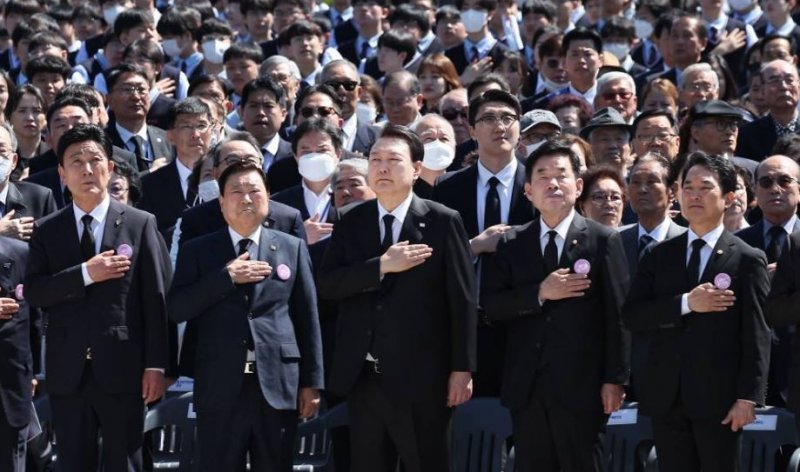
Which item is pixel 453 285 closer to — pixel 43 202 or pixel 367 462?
pixel 367 462

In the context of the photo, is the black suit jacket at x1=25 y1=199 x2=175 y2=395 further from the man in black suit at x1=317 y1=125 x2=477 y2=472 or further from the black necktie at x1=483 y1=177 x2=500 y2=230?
the black necktie at x1=483 y1=177 x2=500 y2=230

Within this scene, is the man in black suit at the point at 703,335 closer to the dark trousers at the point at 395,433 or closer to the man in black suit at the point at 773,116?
the dark trousers at the point at 395,433

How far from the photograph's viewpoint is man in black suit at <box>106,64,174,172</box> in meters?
12.3

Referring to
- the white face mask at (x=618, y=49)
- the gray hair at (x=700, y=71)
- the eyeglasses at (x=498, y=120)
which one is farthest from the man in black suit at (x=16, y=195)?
the white face mask at (x=618, y=49)

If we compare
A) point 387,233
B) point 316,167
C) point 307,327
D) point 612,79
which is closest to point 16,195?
point 316,167

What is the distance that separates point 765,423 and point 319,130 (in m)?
3.53

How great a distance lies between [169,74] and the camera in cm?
1491

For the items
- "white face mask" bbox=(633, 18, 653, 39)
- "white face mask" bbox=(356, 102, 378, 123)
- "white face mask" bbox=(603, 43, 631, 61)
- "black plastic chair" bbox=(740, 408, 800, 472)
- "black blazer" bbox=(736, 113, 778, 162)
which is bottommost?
"black plastic chair" bbox=(740, 408, 800, 472)

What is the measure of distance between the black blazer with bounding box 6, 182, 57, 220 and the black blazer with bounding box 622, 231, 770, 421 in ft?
12.8

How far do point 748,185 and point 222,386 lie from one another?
3.68 meters

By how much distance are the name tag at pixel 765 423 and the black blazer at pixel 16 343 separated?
3857mm

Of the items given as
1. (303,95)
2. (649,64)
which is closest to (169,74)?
(303,95)

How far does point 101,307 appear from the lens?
8.57 m

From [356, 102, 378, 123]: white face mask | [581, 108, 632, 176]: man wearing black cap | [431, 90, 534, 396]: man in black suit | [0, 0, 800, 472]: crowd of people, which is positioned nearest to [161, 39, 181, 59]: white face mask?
[356, 102, 378, 123]: white face mask
